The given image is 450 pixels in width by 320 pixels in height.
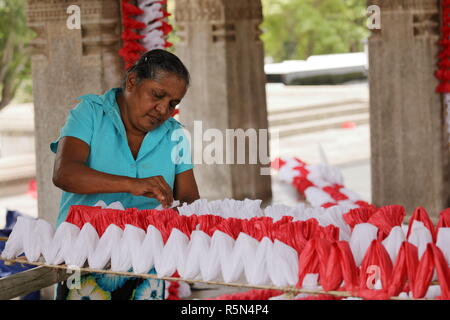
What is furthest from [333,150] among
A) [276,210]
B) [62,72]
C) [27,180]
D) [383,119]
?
[276,210]

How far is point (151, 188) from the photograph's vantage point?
9.17 feet

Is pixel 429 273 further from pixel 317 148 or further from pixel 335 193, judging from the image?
pixel 317 148

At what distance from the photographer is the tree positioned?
10.9 meters

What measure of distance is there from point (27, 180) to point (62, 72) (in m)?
6.47

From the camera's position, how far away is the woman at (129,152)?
2883mm

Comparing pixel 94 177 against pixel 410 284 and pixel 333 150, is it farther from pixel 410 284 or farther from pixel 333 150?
pixel 333 150

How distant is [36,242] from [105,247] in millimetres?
277

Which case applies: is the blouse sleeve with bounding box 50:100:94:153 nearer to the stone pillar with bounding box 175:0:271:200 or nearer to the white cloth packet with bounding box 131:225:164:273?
the white cloth packet with bounding box 131:225:164:273

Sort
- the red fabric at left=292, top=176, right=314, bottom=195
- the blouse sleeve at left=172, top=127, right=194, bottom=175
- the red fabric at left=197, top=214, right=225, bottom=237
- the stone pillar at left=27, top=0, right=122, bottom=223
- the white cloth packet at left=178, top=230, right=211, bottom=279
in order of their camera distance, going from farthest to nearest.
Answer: the red fabric at left=292, top=176, right=314, bottom=195 → the stone pillar at left=27, top=0, right=122, bottom=223 → the blouse sleeve at left=172, top=127, right=194, bottom=175 → the red fabric at left=197, top=214, right=225, bottom=237 → the white cloth packet at left=178, top=230, right=211, bottom=279

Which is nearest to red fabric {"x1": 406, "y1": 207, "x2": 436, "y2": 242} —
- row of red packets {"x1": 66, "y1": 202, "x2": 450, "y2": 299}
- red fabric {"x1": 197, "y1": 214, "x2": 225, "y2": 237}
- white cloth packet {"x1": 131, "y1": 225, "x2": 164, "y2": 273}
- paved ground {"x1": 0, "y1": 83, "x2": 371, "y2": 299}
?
row of red packets {"x1": 66, "y1": 202, "x2": 450, "y2": 299}

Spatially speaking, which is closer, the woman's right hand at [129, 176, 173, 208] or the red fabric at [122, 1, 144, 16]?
the woman's right hand at [129, 176, 173, 208]

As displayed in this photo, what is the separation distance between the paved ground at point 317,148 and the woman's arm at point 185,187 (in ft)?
8.27
